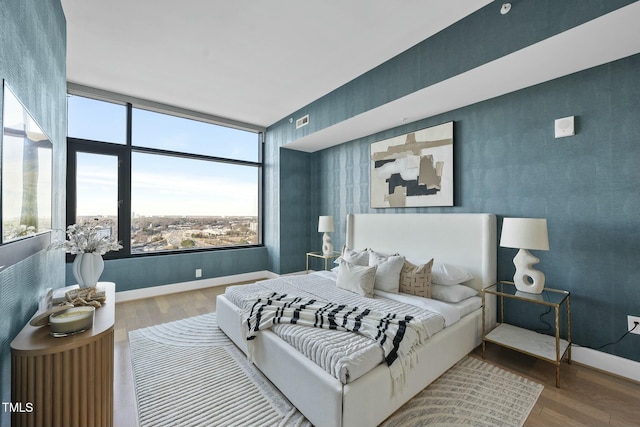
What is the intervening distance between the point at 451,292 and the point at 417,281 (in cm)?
32

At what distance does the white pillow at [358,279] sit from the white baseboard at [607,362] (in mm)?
1760

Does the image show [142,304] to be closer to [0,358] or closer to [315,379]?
[0,358]

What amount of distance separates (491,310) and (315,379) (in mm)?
2036

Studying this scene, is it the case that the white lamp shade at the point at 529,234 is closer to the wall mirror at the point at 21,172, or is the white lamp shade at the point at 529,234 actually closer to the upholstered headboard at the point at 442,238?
the upholstered headboard at the point at 442,238

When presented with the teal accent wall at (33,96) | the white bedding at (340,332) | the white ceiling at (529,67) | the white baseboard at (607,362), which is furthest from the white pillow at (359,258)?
the teal accent wall at (33,96)

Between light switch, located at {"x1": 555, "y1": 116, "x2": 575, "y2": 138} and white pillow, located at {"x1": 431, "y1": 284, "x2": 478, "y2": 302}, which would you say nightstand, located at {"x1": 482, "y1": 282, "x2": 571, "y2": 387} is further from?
light switch, located at {"x1": 555, "y1": 116, "x2": 575, "y2": 138}

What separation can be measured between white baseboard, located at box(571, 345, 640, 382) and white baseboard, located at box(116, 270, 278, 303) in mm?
4086

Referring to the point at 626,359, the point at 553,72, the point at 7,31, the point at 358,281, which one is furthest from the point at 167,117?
the point at 626,359

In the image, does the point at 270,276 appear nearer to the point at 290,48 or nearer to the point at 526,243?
the point at 290,48

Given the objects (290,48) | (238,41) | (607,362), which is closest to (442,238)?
(607,362)

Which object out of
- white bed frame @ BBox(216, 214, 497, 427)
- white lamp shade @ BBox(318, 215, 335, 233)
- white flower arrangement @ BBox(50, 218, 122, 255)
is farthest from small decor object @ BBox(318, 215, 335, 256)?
white flower arrangement @ BBox(50, 218, 122, 255)

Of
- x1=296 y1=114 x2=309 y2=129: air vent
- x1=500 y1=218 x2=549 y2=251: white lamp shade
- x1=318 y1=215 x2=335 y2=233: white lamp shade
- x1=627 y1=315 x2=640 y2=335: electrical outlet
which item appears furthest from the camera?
x1=318 y1=215 x2=335 y2=233: white lamp shade

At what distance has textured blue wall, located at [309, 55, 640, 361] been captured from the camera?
2.08 m

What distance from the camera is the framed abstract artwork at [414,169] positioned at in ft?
10.2
